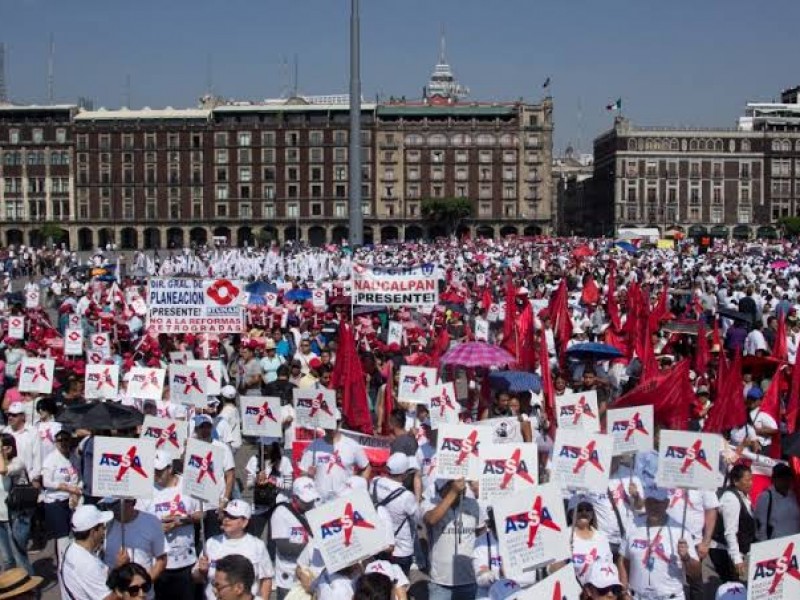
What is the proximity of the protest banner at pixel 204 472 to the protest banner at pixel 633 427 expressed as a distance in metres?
2.60


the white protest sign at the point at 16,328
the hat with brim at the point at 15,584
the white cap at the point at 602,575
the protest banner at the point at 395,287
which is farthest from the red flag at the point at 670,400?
the white protest sign at the point at 16,328

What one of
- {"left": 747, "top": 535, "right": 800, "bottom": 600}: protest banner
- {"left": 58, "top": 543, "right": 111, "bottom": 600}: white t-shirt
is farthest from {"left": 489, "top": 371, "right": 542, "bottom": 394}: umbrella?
{"left": 747, "top": 535, "right": 800, "bottom": 600}: protest banner

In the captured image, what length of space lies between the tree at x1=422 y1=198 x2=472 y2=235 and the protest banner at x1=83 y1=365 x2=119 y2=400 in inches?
2972

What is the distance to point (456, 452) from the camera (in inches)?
254

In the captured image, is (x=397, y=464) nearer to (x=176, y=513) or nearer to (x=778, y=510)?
(x=176, y=513)

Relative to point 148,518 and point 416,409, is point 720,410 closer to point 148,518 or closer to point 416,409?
point 416,409

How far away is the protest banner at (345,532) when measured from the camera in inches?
209

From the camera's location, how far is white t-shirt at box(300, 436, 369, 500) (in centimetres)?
711

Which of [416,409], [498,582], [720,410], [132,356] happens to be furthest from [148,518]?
[132,356]

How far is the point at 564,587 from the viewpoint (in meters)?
4.54

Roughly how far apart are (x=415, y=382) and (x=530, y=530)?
4.92 meters

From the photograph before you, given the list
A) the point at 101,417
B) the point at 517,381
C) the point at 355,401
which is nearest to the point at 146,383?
the point at 101,417

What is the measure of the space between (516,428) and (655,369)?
3985mm

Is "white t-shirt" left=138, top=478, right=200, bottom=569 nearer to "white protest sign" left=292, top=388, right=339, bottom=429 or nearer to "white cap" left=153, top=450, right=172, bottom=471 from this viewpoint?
"white cap" left=153, top=450, right=172, bottom=471
